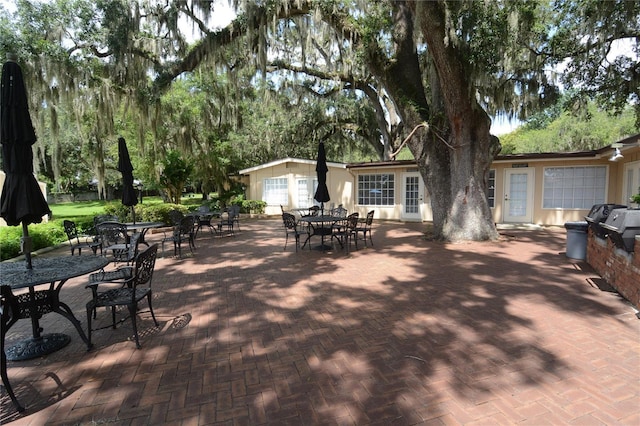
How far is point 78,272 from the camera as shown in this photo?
11.0ft

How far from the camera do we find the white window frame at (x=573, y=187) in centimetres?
1157

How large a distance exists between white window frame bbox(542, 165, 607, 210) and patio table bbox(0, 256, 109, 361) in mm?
13847

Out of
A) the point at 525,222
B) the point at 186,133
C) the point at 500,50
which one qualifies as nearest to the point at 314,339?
the point at 500,50

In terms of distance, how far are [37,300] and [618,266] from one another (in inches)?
282

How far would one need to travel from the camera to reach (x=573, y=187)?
1191cm

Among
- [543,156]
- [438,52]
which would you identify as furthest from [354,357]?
[543,156]

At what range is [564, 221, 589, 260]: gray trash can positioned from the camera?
6582 millimetres

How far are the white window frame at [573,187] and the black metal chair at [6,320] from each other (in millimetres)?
14430

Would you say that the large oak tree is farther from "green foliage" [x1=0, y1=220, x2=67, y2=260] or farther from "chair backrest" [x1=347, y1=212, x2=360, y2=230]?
"green foliage" [x1=0, y1=220, x2=67, y2=260]

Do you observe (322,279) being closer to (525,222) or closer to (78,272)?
(78,272)

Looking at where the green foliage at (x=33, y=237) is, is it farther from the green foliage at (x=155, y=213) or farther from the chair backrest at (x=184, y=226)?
the chair backrest at (x=184, y=226)

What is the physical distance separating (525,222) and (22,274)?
14.2m

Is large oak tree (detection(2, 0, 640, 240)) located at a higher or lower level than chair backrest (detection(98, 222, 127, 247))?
higher

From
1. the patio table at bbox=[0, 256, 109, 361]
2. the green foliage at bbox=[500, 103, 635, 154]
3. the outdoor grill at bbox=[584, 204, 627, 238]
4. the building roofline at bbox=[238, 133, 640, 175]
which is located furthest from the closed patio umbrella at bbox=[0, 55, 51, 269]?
the green foliage at bbox=[500, 103, 635, 154]
